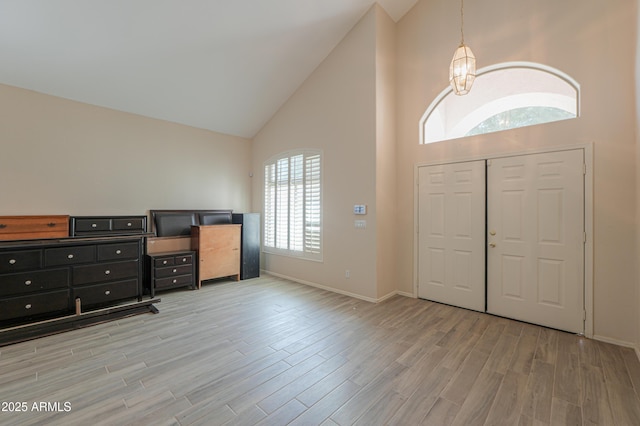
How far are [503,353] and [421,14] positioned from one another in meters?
4.82

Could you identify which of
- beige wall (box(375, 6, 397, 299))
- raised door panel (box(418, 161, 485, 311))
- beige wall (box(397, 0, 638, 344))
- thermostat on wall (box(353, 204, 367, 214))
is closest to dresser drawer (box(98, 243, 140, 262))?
thermostat on wall (box(353, 204, 367, 214))

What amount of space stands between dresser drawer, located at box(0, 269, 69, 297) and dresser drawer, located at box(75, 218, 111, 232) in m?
0.92

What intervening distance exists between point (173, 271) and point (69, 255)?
1399mm

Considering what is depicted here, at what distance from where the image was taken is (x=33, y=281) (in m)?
3.20

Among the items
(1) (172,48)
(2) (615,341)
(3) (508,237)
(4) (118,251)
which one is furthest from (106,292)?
(2) (615,341)

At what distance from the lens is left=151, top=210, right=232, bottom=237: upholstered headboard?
4.85m

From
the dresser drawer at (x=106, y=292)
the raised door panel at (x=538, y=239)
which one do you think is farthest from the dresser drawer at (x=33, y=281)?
the raised door panel at (x=538, y=239)

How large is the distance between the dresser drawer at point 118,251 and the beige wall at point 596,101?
4772 mm

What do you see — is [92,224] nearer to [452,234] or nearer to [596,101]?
[452,234]

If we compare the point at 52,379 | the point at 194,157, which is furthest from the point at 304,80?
the point at 52,379

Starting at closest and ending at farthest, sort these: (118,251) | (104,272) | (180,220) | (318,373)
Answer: (318,373)
(104,272)
(118,251)
(180,220)

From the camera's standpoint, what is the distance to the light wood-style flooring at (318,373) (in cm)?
185

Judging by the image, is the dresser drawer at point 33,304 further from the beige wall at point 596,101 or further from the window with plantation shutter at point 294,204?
the beige wall at point 596,101

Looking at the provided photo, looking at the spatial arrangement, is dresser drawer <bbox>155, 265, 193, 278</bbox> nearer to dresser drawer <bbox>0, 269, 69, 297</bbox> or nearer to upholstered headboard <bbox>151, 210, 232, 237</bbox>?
upholstered headboard <bbox>151, 210, 232, 237</bbox>
